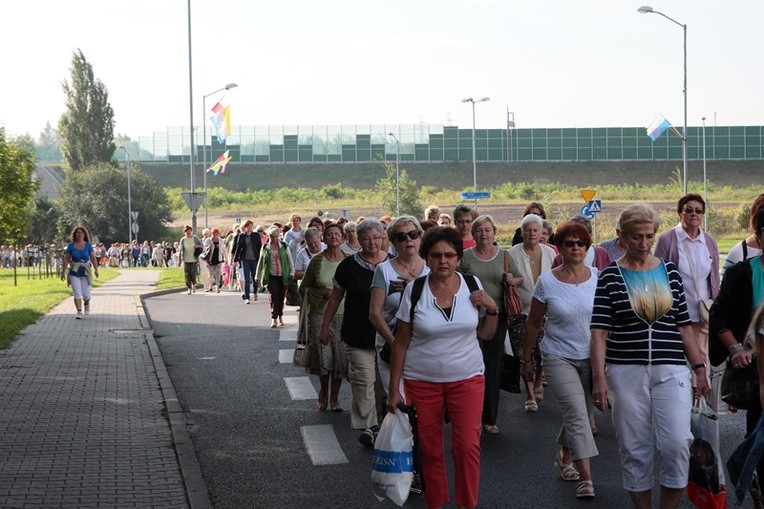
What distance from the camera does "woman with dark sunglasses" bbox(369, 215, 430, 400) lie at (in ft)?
24.7

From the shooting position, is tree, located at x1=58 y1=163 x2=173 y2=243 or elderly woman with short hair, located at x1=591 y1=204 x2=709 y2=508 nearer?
elderly woman with short hair, located at x1=591 y1=204 x2=709 y2=508

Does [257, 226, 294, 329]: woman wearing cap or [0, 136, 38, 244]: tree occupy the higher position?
[0, 136, 38, 244]: tree

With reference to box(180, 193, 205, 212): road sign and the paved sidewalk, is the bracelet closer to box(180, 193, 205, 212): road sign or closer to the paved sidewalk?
the paved sidewalk

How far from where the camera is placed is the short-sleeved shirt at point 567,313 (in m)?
7.38

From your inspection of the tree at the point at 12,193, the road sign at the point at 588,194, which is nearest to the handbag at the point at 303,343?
the tree at the point at 12,193

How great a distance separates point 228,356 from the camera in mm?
16406

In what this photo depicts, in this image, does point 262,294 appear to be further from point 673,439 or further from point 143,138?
point 143,138

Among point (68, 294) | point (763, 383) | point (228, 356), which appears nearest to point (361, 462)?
point (763, 383)

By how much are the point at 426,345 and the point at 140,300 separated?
79.6 feet

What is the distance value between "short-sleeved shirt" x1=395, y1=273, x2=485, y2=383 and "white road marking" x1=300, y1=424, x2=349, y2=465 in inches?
102

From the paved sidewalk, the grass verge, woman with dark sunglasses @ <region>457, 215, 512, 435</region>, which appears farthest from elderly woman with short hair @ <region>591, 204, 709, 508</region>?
the grass verge

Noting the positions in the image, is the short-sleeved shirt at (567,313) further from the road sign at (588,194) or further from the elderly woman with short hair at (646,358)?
the road sign at (588,194)

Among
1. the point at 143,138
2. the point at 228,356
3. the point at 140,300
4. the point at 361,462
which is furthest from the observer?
the point at 143,138

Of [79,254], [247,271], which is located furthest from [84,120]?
[79,254]
